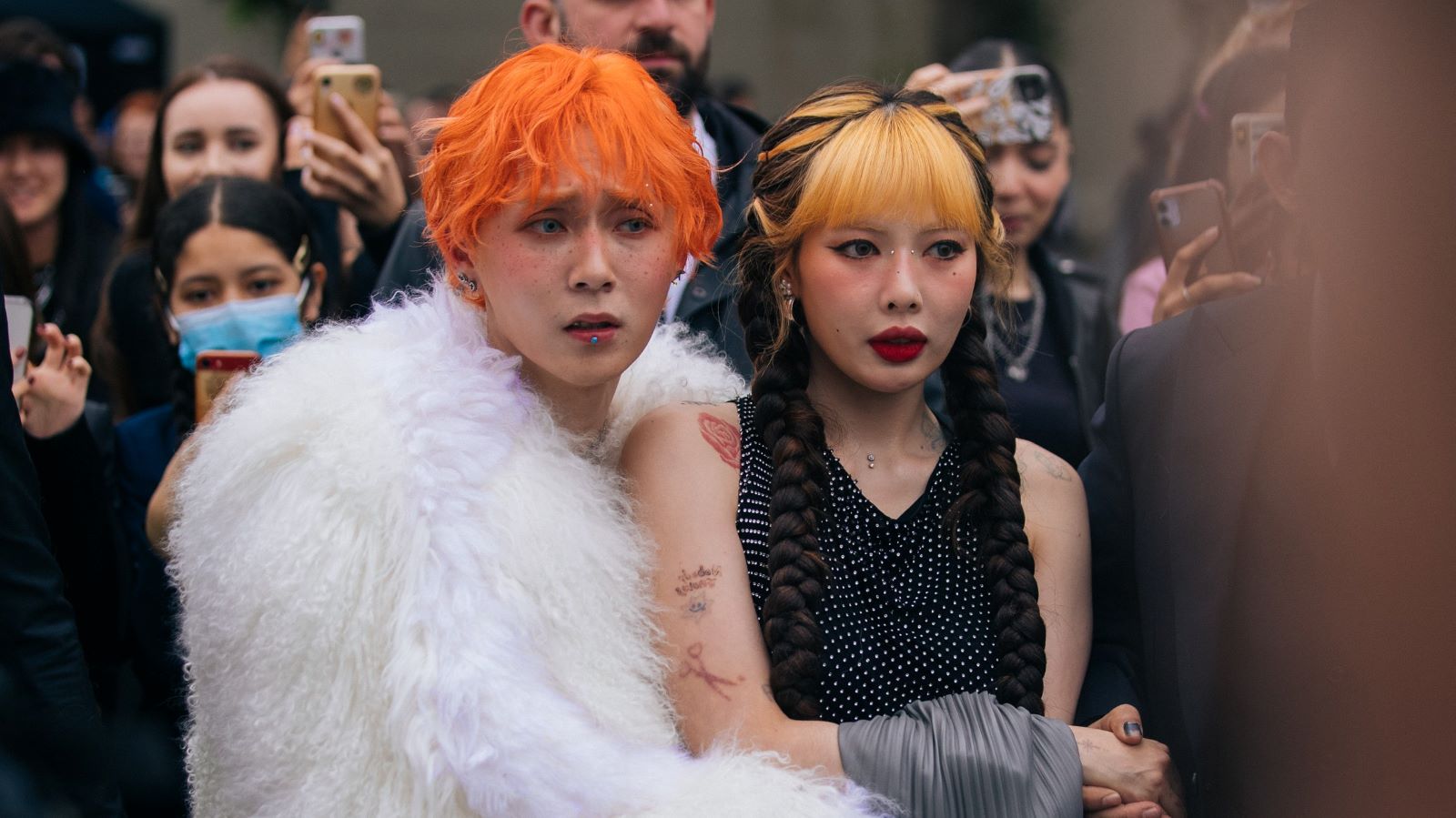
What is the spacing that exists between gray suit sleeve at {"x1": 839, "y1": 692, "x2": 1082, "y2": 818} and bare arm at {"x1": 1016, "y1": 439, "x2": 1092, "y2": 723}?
0.20 m

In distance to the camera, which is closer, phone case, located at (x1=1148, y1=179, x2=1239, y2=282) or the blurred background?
phone case, located at (x1=1148, y1=179, x2=1239, y2=282)

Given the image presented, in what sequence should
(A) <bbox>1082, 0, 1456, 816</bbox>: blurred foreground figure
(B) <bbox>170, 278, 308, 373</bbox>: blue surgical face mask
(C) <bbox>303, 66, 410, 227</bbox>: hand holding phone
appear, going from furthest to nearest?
(C) <bbox>303, 66, 410, 227</bbox>: hand holding phone → (B) <bbox>170, 278, 308, 373</bbox>: blue surgical face mask → (A) <bbox>1082, 0, 1456, 816</bbox>: blurred foreground figure

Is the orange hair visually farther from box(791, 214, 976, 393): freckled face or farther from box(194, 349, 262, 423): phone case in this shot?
box(194, 349, 262, 423): phone case

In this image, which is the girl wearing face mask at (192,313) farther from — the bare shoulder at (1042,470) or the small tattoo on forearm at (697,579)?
the bare shoulder at (1042,470)

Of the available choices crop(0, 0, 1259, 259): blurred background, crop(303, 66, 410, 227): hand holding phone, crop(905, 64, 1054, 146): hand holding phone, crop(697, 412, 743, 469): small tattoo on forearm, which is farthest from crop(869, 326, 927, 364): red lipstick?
crop(0, 0, 1259, 259): blurred background

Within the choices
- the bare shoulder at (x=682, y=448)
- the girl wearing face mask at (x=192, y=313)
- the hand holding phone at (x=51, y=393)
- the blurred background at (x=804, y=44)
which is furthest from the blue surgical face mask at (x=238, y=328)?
the blurred background at (x=804, y=44)

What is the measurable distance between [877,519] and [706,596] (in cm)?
34

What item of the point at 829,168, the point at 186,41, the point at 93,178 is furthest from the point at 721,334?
the point at 186,41

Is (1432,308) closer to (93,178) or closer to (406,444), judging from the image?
(406,444)

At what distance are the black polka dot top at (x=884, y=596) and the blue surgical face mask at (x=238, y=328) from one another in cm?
147

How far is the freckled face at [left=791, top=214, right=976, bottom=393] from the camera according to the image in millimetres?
2322

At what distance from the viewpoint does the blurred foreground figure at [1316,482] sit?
75.4 inches

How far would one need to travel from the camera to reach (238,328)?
3.38 metres

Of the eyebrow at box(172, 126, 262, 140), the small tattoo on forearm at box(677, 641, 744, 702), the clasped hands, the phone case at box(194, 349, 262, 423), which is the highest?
the eyebrow at box(172, 126, 262, 140)
